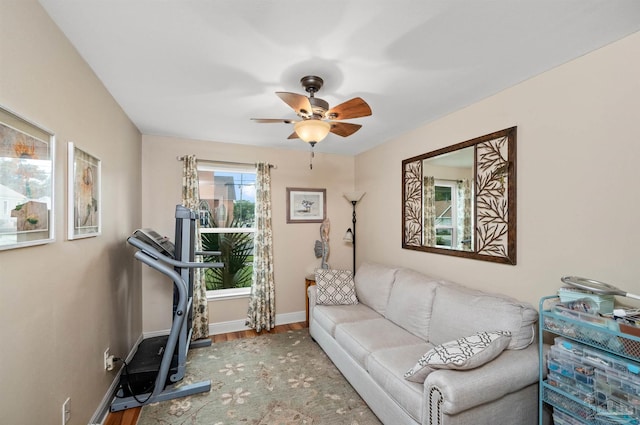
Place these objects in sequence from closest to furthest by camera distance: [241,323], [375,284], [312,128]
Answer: [312,128], [375,284], [241,323]

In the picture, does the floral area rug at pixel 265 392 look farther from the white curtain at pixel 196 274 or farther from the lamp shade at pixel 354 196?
the lamp shade at pixel 354 196

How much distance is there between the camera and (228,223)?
389 cm

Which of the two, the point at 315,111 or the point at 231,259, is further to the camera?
the point at 231,259

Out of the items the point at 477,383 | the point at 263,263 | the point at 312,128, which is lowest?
the point at 477,383

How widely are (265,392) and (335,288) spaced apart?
4.44ft

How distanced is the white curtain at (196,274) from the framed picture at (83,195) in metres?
1.41

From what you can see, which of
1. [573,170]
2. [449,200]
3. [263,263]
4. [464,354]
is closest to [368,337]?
[464,354]

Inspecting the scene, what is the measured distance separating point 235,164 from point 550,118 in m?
3.45

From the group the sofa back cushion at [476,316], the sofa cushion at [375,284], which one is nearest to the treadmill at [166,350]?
the sofa cushion at [375,284]

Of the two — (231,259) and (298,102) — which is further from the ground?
(298,102)

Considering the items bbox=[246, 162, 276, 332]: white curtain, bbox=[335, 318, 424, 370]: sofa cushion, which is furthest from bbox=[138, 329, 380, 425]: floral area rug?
bbox=[246, 162, 276, 332]: white curtain

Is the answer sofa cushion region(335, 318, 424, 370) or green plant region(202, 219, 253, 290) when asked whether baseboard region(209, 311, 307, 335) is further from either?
sofa cushion region(335, 318, 424, 370)

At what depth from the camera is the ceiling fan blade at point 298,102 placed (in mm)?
1732

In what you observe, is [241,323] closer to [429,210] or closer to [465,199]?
[429,210]
